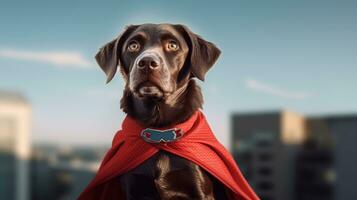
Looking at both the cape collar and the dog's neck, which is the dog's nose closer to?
the dog's neck

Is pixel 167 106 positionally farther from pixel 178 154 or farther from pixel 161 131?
pixel 178 154

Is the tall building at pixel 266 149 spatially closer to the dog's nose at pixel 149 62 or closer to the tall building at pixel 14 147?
the tall building at pixel 14 147

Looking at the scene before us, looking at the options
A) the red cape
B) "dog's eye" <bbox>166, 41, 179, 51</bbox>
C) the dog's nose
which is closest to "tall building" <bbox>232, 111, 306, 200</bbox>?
the red cape

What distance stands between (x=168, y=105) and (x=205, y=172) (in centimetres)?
37

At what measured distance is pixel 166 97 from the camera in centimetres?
232

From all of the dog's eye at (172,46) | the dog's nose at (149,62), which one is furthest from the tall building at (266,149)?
the dog's nose at (149,62)

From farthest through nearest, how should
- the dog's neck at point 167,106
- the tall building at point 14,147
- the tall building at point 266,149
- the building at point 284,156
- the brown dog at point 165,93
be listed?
the tall building at point 266,149 < the building at point 284,156 < the tall building at point 14,147 < the dog's neck at point 167,106 < the brown dog at point 165,93

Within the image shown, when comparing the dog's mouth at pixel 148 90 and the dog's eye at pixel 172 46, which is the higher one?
the dog's eye at pixel 172 46

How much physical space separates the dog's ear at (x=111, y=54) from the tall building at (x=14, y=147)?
112ft

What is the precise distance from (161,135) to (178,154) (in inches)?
4.8

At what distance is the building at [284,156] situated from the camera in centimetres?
5261

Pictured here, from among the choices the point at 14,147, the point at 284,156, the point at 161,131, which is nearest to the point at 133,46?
the point at 161,131

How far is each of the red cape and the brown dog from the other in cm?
3

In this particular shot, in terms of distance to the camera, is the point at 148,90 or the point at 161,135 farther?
the point at 161,135
